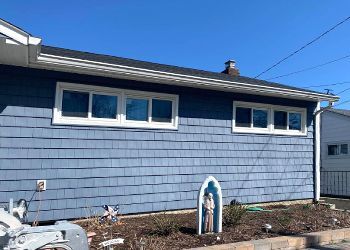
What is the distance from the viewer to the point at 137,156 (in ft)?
27.7

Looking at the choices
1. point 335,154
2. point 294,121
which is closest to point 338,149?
point 335,154

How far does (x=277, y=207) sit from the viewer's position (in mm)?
10062

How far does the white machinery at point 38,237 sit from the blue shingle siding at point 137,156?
2.90 metres

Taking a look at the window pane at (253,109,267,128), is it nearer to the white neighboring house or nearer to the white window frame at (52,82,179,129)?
the white window frame at (52,82,179,129)

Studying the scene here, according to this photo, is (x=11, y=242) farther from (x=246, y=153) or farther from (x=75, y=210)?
(x=246, y=153)

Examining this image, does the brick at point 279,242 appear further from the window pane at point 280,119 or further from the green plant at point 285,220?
the window pane at point 280,119

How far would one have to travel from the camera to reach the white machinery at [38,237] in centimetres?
414

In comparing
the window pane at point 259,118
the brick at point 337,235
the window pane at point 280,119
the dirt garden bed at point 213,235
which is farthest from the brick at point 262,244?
the window pane at point 280,119

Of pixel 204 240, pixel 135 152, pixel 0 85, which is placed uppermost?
pixel 0 85

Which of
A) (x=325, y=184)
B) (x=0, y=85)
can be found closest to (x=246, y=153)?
(x=0, y=85)

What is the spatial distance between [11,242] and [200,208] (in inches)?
123

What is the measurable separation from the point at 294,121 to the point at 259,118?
120 cm

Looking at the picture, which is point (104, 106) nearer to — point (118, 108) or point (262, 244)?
point (118, 108)

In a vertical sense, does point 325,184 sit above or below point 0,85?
below
